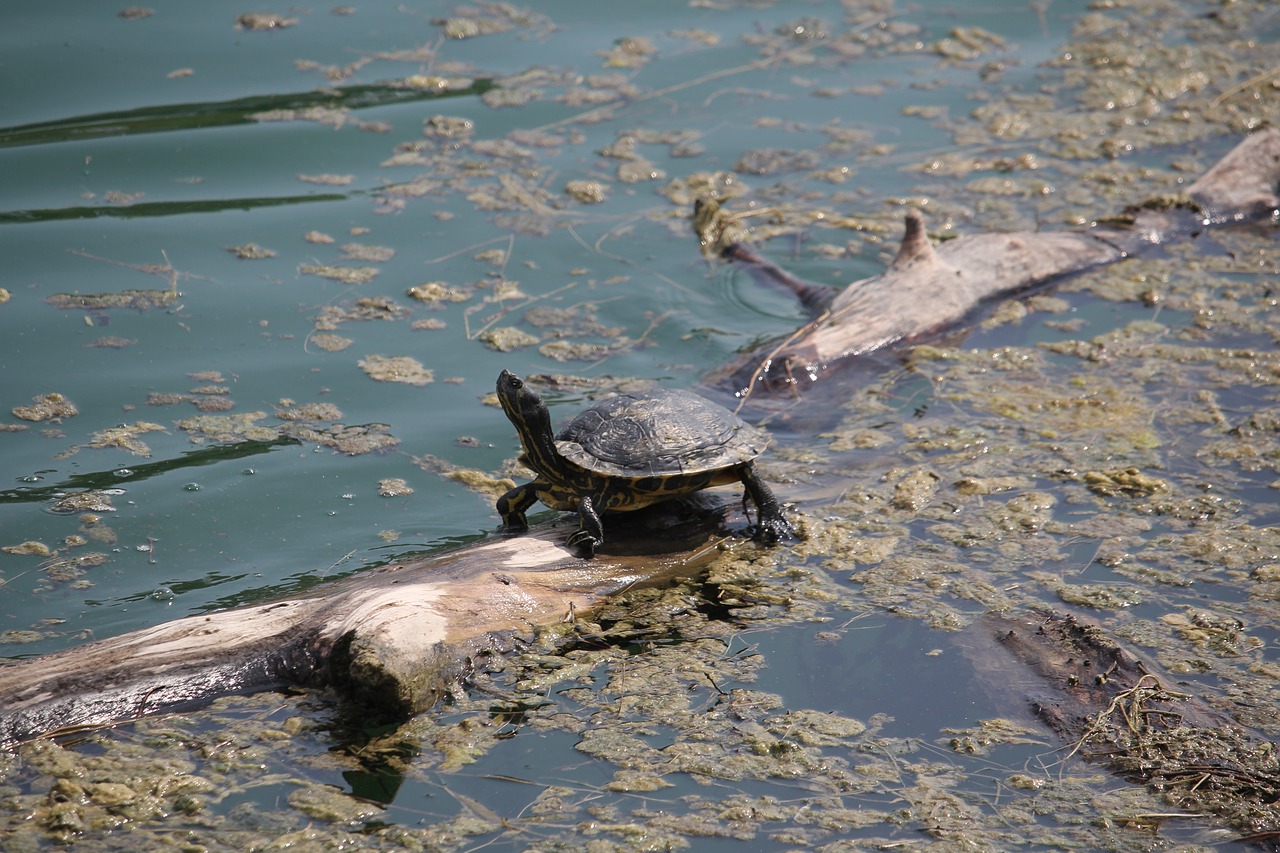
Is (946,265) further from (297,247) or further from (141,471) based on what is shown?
(141,471)

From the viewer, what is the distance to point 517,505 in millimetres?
3764

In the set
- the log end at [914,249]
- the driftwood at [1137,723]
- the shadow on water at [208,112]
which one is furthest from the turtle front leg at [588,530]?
the shadow on water at [208,112]

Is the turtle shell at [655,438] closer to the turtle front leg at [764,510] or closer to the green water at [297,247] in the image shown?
the turtle front leg at [764,510]

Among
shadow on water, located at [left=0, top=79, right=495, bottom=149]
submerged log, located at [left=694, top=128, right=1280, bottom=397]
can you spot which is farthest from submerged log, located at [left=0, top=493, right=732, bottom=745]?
→ shadow on water, located at [left=0, top=79, right=495, bottom=149]

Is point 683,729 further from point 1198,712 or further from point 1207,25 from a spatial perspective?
point 1207,25

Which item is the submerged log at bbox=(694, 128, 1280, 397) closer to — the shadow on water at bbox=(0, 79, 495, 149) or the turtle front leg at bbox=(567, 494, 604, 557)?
the turtle front leg at bbox=(567, 494, 604, 557)

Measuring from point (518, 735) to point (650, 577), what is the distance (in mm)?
749

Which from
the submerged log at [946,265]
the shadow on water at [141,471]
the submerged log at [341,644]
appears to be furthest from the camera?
the submerged log at [946,265]

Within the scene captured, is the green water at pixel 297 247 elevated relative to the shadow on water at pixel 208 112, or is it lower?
lower

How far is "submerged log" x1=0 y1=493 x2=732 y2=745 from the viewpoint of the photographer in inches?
114

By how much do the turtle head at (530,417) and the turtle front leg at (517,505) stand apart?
0.34 ft

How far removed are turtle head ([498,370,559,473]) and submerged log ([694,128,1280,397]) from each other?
1.38 metres

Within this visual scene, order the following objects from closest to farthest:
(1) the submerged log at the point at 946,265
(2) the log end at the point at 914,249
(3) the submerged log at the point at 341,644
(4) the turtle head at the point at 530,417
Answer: (3) the submerged log at the point at 341,644 < (4) the turtle head at the point at 530,417 < (1) the submerged log at the point at 946,265 < (2) the log end at the point at 914,249

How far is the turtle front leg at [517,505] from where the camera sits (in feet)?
12.3
